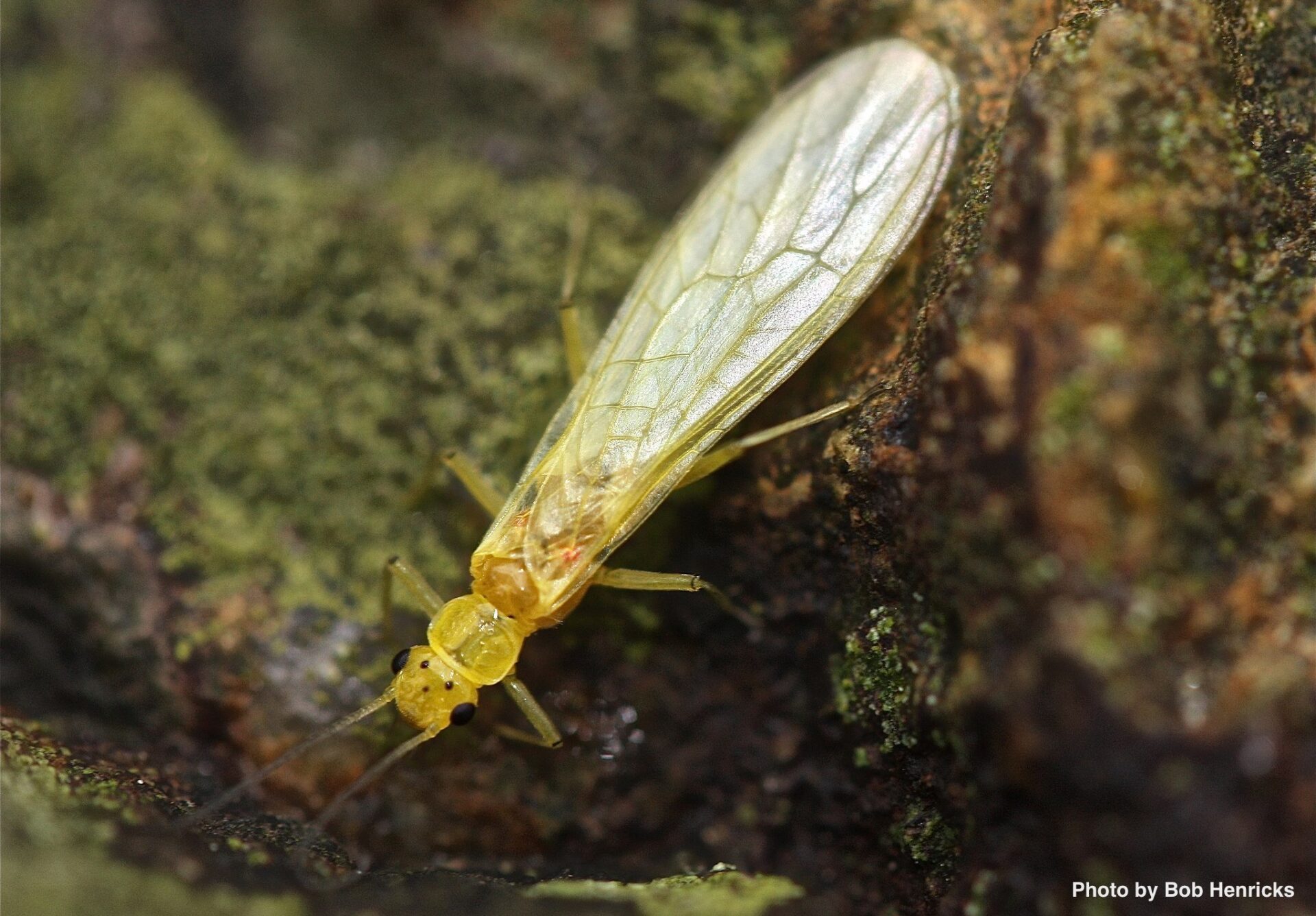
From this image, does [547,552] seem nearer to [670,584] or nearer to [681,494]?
[670,584]

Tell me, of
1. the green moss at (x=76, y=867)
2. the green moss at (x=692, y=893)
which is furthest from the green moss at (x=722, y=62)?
the green moss at (x=76, y=867)

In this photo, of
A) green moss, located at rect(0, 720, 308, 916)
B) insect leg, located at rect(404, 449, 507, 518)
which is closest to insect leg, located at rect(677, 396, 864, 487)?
insect leg, located at rect(404, 449, 507, 518)

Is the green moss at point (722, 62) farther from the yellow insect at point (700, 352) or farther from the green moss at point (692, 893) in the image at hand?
the green moss at point (692, 893)

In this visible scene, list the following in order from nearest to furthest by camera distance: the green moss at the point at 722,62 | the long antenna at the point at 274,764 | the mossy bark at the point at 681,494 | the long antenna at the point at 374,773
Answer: the mossy bark at the point at 681,494, the long antenna at the point at 274,764, the long antenna at the point at 374,773, the green moss at the point at 722,62

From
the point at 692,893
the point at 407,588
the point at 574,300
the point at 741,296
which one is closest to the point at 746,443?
the point at 741,296

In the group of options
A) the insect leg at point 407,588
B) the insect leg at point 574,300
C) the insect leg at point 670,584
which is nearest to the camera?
the insect leg at point 670,584

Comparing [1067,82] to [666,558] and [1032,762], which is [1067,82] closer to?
[1032,762]

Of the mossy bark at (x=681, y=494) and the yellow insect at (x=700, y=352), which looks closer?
the mossy bark at (x=681, y=494)
